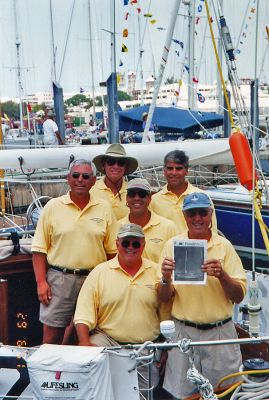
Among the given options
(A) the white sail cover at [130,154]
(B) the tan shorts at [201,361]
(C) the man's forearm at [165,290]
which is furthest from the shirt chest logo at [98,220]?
(A) the white sail cover at [130,154]

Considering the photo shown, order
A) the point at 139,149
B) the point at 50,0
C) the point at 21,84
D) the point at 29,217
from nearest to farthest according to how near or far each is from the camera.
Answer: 1. the point at 29,217
2. the point at 139,149
3. the point at 50,0
4. the point at 21,84

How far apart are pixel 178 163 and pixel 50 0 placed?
12.5m

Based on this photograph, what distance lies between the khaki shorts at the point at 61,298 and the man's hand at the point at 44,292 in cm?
3

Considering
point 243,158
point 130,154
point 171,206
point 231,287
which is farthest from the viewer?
point 130,154

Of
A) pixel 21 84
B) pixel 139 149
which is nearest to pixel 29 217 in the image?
pixel 139 149

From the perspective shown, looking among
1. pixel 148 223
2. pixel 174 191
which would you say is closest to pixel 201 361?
pixel 148 223

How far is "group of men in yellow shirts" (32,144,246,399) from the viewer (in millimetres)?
3469

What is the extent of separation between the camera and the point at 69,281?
13.4 ft

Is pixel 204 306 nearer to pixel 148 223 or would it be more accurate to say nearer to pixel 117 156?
pixel 148 223

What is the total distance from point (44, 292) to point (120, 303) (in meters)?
0.75

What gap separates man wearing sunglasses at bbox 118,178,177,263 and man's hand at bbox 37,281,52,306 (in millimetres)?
733

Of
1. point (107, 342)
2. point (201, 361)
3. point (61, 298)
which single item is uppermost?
point (61, 298)

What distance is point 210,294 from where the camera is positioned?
11.4ft

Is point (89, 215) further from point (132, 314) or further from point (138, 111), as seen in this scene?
point (138, 111)
